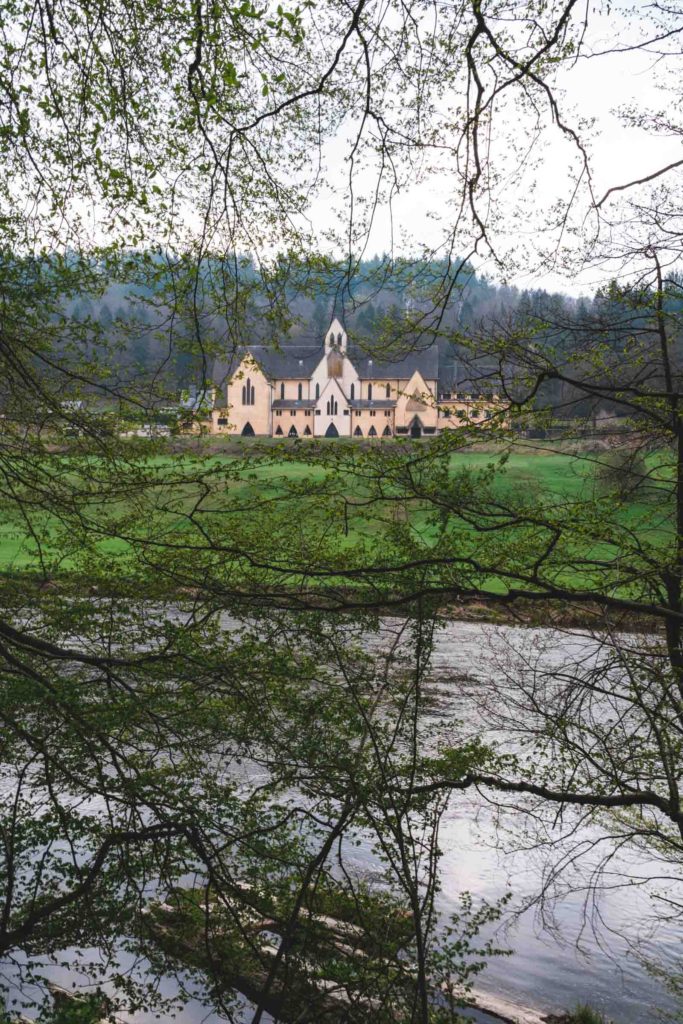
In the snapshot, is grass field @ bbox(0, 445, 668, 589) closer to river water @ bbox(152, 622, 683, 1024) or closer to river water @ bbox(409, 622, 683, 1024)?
river water @ bbox(152, 622, 683, 1024)

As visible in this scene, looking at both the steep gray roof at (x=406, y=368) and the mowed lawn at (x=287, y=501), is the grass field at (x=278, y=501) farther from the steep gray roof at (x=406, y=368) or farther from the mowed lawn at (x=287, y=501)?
the steep gray roof at (x=406, y=368)

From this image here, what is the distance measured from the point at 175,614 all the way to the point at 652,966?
168 inches

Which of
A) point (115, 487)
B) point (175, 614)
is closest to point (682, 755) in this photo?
point (175, 614)

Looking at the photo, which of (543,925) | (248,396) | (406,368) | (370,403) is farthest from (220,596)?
(370,403)

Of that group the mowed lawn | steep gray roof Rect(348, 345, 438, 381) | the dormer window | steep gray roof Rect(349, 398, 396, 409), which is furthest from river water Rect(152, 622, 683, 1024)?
steep gray roof Rect(349, 398, 396, 409)

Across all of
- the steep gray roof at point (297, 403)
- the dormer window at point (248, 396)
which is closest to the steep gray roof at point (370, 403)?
the steep gray roof at point (297, 403)

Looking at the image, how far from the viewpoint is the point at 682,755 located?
6262 mm

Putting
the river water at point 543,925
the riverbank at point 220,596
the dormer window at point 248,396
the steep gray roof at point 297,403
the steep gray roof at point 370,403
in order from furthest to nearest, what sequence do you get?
1. the steep gray roof at point 370,403
2. the steep gray roof at point 297,403
3. the dormer window at point 248,396
4. the river water at point 543,925
5. the riverbank at point 220,596

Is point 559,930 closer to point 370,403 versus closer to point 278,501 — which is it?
point 278,501

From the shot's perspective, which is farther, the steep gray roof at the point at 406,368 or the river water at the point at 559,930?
the steep gray roof at the point at 406,368

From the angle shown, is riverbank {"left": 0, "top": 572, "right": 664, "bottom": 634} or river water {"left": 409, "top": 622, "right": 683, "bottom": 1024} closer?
riverbank {"left": 0, "top": 572, "right": 664, "bottom": 634}

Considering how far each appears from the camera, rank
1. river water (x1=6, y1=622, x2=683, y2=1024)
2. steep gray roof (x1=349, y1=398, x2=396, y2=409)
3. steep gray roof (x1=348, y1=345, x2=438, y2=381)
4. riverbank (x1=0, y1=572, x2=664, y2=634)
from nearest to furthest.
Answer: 1. riverbank (x1=0, y1=572, x2=664, y2=634)
2. river water (x1=6, y1=622, x2=683, y2=1024)
3. steep gray roof (x1=348, y1=345, x2=438, y2=381)
4. steep gray roof (x1=349, y1=398, x2=396, y2=409)

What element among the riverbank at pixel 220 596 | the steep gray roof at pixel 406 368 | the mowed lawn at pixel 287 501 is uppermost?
the steep gray roof at pixel 406 368

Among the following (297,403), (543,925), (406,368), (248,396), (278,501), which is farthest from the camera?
(297,403)
